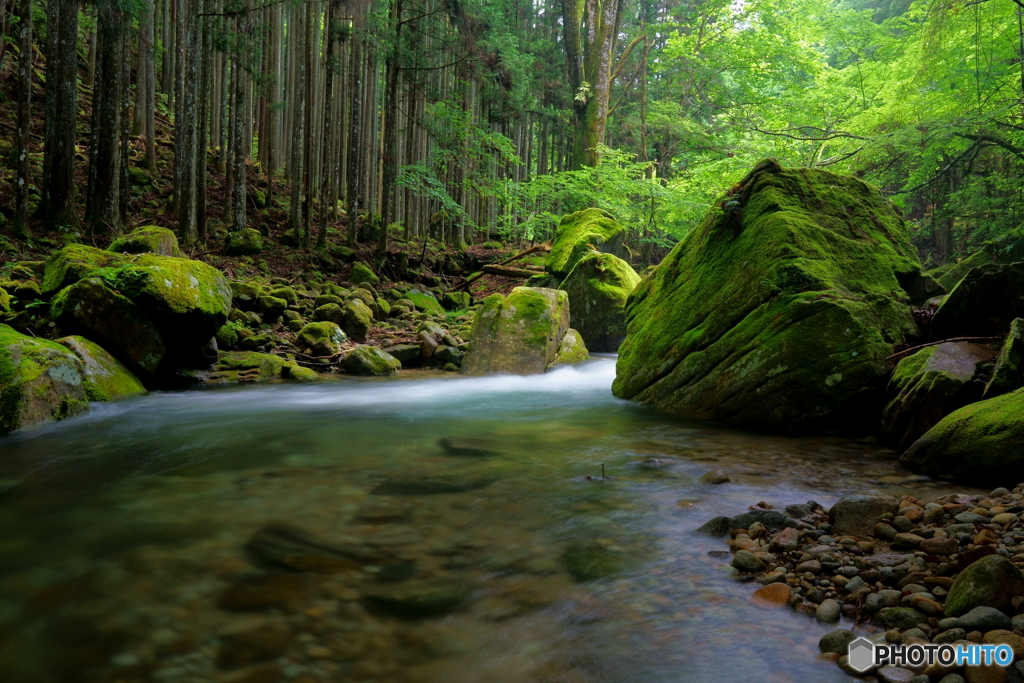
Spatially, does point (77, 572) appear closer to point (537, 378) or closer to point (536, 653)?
point (536, 653)

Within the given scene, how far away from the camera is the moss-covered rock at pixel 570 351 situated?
1080 centimetres

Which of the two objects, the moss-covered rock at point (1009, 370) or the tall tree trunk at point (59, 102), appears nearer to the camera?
the moss-covered rock at point (1009, 370)

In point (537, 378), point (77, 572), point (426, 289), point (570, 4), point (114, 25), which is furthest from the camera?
point (570, 4)

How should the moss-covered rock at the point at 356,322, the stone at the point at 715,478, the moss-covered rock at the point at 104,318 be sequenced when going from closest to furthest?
the stone at the point at 715,478, the moss-covered rock at the point at 104,318, the moss-covered rock at the point at 356,322

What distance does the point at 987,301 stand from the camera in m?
5.45

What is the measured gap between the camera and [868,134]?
13453mm

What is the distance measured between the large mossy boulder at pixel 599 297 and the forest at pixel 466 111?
5.78 m

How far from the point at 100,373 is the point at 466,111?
14.9 m

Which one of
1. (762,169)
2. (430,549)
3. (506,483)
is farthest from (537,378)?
(430,549)

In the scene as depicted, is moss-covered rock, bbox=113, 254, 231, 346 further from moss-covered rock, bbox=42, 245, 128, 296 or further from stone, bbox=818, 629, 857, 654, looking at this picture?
stone, bbox=818, 629, 857, 654

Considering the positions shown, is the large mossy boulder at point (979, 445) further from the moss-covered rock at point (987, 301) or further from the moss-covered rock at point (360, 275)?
the moss-covered rock at point (360, 275)

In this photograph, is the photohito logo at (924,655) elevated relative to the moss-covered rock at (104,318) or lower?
lower

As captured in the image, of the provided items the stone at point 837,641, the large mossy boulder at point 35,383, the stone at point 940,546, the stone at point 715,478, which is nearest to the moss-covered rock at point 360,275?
the large mossy boulder at point 35,383

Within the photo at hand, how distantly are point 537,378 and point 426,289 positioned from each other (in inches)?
318
